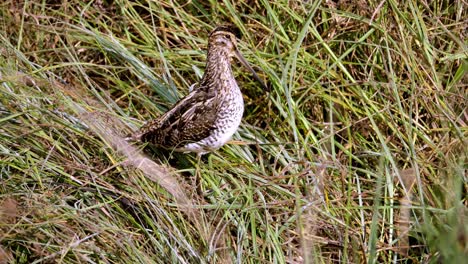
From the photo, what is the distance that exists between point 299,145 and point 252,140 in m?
0.30

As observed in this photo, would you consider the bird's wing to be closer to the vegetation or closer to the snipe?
the snipe

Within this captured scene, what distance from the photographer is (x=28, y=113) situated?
4.32 m

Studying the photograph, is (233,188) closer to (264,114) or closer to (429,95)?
(264,114)

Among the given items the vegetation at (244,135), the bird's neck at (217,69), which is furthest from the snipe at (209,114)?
the vegetation at (244,135)

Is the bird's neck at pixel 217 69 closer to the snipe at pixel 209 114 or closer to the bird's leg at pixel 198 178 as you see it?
the snipe at pixel 209 114

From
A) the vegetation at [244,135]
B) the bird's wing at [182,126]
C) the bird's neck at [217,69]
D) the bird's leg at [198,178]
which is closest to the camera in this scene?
the vegetation at [244,135]

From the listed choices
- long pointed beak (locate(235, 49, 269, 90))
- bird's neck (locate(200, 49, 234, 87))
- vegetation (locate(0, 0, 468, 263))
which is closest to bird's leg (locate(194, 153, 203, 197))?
vegetation (locate(0, 0, 468, 263))

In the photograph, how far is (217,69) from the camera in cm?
464

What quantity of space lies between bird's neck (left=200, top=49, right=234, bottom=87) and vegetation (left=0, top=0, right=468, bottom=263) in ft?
0.77

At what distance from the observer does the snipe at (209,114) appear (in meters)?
4.44

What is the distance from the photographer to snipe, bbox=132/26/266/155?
4441 mm

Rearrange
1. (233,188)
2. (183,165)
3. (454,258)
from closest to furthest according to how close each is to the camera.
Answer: (454,258), (233,188), (183,165)

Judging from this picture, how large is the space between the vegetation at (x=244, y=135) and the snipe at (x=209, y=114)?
0.42 feet

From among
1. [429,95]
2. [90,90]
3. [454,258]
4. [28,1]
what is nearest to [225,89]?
[90,90]
